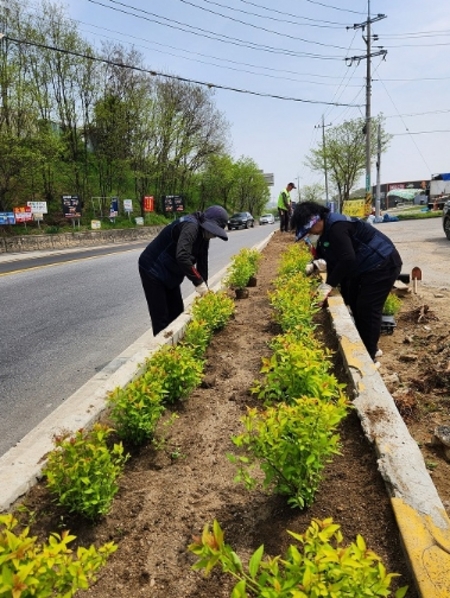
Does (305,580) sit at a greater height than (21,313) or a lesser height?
greater

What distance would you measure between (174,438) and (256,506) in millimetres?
806

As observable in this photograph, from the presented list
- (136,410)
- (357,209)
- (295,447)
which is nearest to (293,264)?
(136,410)

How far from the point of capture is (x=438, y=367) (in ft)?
13.4

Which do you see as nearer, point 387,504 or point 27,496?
point 387,504

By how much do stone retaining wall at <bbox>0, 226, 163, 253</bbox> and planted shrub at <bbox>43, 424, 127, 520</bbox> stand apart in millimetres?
19776

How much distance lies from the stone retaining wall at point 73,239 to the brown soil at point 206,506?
751 inches

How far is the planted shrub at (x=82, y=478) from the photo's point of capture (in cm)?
187

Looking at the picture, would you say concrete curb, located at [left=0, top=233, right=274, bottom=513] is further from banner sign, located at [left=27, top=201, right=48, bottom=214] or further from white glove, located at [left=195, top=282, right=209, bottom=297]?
banner sign, located at [left=27, top=201, right=48, bottom=214]

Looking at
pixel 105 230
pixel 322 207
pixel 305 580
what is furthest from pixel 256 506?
pixel 105 230

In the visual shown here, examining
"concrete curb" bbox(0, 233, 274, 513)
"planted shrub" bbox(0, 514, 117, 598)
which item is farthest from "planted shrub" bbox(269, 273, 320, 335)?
"planted shrub" bbox(0, 514, 117, 598)

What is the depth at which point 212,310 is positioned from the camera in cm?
435

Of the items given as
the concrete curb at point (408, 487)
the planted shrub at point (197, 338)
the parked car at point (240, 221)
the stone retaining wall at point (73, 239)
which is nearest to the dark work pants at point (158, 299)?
the planted shrub at point (197, 338)

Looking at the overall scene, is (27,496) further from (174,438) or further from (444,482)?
(444,482)

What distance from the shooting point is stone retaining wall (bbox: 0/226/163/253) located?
19719 millimetres
